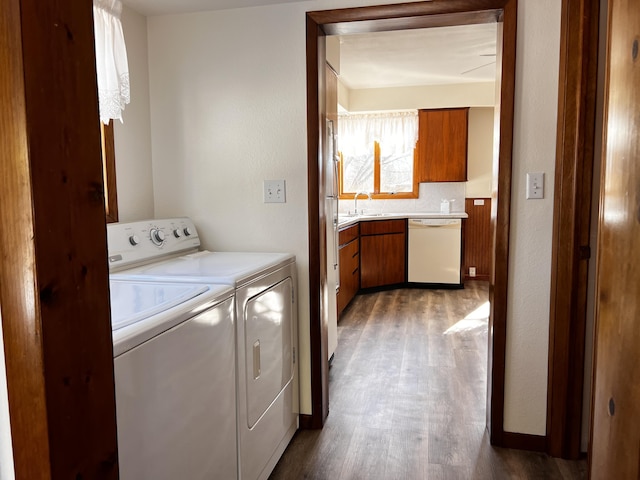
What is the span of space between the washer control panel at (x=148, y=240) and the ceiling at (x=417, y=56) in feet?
3.41

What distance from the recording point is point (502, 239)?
6.88ft

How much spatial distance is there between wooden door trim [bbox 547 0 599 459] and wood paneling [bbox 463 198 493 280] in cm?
395

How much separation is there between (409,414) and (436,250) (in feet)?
10.9

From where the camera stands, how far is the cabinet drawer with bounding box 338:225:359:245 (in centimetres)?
434

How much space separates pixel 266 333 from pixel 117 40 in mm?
1340

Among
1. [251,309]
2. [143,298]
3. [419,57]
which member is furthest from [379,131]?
[143,298]

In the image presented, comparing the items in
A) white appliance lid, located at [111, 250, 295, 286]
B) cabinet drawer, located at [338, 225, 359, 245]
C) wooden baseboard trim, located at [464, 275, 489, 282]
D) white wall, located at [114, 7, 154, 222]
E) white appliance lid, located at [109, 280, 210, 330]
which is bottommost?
wooden baseboard trim, located at [464, 275, 489, 282]

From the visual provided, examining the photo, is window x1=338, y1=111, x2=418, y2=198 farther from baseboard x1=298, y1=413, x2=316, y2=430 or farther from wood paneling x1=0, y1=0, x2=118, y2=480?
wood paneling x1=0, y1=0, x2=118, y2=480

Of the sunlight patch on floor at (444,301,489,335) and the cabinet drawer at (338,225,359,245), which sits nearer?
the sunlight patch on floor at (444,301,489,335)

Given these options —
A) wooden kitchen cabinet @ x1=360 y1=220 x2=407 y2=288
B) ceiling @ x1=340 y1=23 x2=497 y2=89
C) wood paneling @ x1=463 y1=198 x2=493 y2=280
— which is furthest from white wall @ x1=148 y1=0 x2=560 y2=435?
wood paneling @ x1=463 y1=198 x2=493 y2=280

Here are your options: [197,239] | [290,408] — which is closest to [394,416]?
[290,408]

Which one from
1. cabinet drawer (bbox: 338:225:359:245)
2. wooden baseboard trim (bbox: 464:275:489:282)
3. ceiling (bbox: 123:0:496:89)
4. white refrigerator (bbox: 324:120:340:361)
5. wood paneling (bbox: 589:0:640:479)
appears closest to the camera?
wood paneling (bbox: 589:0:640:479)

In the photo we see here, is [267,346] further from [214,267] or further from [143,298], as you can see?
[143,298]

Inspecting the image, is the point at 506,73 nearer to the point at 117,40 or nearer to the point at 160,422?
the point at 117,40
